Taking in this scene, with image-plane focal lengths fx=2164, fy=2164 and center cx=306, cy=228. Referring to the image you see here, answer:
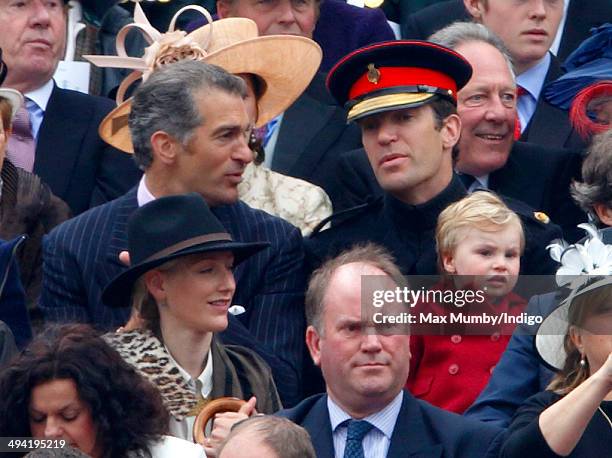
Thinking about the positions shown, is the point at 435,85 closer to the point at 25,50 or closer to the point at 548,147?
the point at 548,147

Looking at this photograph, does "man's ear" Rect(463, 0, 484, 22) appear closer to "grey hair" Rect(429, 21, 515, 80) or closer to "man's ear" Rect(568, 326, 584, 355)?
"grey hair" Rect(429, 21, 515, 80)

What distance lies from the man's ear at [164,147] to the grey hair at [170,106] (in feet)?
0.05

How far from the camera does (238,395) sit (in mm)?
7883

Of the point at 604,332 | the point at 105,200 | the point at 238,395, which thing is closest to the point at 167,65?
the point at 105,200

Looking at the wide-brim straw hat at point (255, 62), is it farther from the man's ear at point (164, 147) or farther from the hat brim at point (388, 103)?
the man's ear at point (164, 147)

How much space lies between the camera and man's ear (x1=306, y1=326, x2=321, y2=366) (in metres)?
7.78

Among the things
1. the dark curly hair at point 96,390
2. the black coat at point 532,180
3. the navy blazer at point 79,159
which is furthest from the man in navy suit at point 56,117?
the dark curly hair at point 96,390

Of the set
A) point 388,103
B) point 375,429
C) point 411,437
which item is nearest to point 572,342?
point 411,437

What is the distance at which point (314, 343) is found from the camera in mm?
7824

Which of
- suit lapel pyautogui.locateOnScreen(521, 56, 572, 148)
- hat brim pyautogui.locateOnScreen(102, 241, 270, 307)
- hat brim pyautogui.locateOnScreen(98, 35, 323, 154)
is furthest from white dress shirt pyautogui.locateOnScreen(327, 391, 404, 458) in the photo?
suit lapel pyautogui.locateOnScreen(521, 56, 572, 148)

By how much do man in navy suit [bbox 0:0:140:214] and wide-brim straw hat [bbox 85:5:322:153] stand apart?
0.39 meters

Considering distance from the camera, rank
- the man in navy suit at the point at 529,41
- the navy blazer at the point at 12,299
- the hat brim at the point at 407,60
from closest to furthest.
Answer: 1. the navy blazer at the point at 12,299
2. the hat brim at the point at 407,60
3. the man in navy suit at the point at 529,41

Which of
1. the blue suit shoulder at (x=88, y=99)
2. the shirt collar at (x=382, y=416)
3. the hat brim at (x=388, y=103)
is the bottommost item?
the shirt collar at (x=382, y=416)

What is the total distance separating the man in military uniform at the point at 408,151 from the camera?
8789 millimetres
